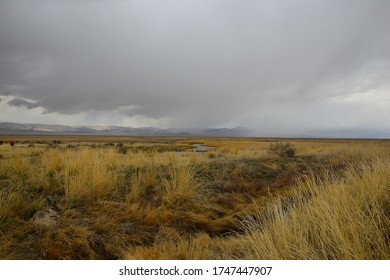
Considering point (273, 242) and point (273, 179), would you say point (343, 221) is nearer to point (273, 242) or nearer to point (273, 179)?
point (273, 242)

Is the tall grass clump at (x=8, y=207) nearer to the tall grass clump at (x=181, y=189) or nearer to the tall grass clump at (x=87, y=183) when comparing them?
the tall grass clump at (x=87, y=183)

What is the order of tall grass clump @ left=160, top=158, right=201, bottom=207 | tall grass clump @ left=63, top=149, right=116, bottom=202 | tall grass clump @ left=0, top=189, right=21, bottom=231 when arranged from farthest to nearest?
tall grass clump @ left=160, top=158, right=201, bottom=207 → tall grass clump @ left=63, top=149, right=116, bottom=202 → tall grass clump @ left=0, top=189, right=21, bottom=231

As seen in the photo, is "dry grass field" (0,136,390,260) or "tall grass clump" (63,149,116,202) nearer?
"dry grass field" (0,136,390,260)

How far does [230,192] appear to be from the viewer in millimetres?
5484

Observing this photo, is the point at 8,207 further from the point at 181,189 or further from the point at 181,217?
the point at 181,189

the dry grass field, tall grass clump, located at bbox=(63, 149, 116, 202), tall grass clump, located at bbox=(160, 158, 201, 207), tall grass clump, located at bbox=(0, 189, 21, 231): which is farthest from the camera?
tall grass clump, located at bbox=(160, 158, 201, 207)

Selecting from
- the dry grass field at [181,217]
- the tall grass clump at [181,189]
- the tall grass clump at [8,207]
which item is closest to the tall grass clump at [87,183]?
the dry grass field at [181,217]

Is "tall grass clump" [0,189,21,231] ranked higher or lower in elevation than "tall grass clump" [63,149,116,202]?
lower

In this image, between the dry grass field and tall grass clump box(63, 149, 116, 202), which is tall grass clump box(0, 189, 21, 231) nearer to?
the dry grass field

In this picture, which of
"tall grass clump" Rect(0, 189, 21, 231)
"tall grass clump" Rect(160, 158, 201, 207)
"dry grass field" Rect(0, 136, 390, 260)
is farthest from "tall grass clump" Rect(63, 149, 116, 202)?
"tall grass clump" Rect(160, 158, 201, 207)

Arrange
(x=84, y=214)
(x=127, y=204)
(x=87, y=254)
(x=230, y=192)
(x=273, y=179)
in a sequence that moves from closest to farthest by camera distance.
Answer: (x=87, y=254), (x=84, y=214), (x=127, y=204), (x=230, y=192), (x=273, y=179)

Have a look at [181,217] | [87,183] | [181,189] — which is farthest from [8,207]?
[181,189]
